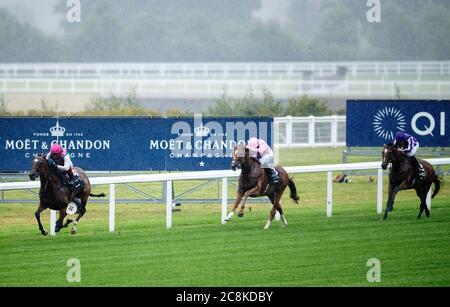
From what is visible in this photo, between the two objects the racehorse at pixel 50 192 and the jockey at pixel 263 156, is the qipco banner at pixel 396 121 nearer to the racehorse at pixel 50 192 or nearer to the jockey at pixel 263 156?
the jockey at pixel 263 156

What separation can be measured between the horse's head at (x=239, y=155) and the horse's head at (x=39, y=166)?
8.57 feet

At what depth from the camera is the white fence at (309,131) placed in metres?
30.0

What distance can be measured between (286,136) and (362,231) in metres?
15.5

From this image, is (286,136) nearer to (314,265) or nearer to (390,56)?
(314,265)

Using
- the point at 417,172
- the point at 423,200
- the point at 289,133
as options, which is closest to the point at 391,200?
the point at 423,200

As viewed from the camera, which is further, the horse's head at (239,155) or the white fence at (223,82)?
the white fence at (223,82)

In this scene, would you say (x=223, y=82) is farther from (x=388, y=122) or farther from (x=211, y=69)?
(x=388, y=122)

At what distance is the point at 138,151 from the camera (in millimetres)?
19500

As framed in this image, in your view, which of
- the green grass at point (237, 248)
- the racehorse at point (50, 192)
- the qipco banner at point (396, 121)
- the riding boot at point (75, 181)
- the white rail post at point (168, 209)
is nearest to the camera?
the green grass at point (237, 248)

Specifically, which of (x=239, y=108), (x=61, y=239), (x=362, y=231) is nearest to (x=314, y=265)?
(x=362, y=231)

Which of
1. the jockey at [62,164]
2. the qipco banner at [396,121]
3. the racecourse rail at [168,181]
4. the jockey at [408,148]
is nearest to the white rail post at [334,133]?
the qipco banner at [396,121]

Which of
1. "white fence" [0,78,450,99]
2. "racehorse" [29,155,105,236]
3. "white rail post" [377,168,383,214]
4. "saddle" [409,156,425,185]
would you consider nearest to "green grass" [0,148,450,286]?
"white rail post" [377,168,383,214]

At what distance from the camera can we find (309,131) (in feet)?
100

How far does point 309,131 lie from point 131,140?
11.8m
